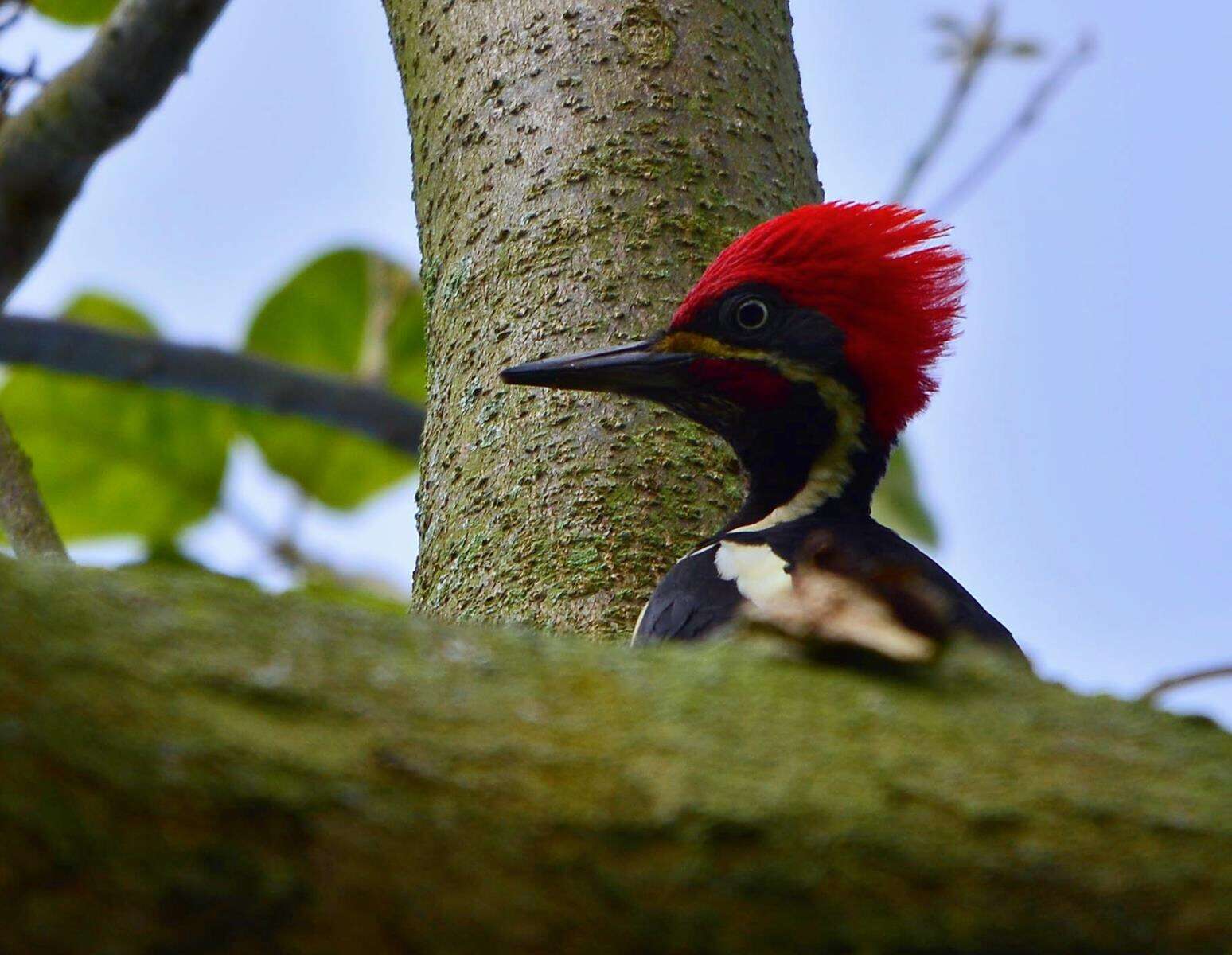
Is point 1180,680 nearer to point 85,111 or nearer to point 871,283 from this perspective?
point 871,283

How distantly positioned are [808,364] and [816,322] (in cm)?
8

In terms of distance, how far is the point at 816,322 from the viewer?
11.0 ft

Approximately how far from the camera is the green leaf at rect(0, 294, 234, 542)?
516 cm

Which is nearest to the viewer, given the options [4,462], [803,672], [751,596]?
[803,672]

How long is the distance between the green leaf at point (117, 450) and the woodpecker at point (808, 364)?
2.34 m

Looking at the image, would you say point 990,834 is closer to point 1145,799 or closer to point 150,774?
point 1145,799

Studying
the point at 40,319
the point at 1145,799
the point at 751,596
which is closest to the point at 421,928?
the point at 1145,799

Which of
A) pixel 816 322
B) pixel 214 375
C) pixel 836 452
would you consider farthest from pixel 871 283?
pixel 214 375

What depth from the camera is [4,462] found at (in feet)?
10.5

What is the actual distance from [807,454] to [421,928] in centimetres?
240

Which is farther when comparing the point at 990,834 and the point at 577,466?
the point at 577,466

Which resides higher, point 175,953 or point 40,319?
point 40,319

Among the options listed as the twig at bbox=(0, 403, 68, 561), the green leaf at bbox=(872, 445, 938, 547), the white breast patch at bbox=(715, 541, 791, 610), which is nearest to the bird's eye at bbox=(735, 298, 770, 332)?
the white breast patch at bbox=(715, 541, 791, 610)

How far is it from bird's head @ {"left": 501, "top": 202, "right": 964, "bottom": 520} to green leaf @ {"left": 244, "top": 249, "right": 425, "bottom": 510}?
2.18 metres
